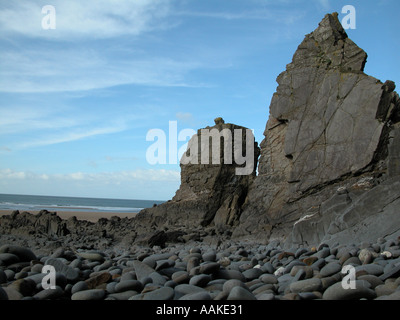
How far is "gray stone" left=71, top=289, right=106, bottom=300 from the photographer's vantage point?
167 inches

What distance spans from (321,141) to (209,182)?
8060 mm

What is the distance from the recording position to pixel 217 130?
72.9ft

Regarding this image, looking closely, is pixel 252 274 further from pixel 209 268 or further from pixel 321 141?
pixel 321 141

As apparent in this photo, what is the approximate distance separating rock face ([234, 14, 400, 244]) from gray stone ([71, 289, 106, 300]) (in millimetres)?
7021

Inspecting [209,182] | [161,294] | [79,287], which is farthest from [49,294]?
[209,182]

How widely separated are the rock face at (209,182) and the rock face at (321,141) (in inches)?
115

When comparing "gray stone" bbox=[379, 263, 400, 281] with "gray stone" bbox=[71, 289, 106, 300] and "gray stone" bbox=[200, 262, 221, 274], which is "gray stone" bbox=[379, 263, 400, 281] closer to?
"gray stone" bbox=[200, 262, 221, 274]

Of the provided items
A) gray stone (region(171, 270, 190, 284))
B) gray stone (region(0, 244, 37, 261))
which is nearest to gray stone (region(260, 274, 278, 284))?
gray stone (region(171, 270, 190, 284))

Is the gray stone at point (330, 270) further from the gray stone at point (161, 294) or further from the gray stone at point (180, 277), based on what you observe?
the gray stone at point (161, 294)

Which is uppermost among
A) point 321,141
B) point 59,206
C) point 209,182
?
point 321,141

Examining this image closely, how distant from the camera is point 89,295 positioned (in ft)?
14.0

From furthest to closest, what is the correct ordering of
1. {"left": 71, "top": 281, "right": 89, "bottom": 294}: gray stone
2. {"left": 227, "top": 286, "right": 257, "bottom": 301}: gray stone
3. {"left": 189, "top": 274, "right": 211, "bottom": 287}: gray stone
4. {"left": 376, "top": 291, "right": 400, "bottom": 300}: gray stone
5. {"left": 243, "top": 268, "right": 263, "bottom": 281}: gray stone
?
{"left": 243, "top": 268, "right": 263, "bottom": 281}: gray stone, {"left": 189, "top": 274, "right": 211, "bottom": 287}: gray stone, {"left": 71, "top": 281, "right": 89, "bottom": 294}: gray stone, {"left": 227, "top": 286, "right": 257, "bottom": 301}: gray stone, {"left": 376, "top": 291, "right": 400, "bottom": 300}: gray stone
